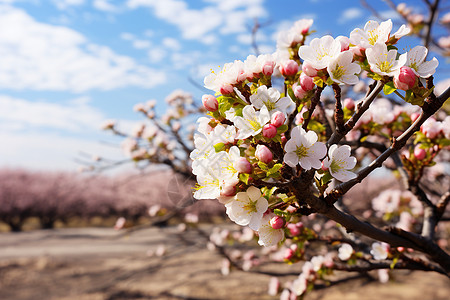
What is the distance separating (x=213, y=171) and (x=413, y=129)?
1.92 feet

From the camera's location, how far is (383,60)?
0.86 m

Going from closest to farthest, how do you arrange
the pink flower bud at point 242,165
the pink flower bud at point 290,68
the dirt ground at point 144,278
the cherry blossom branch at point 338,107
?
the pink flower bud at point 242,165 < the cherry blossom branch at point 338,107 < the pink flower bud at point 290,68 < the dirt ground at point 144,278

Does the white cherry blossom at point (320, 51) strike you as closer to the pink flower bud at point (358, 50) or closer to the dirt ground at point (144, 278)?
the pink flower bud at point (358, 50)

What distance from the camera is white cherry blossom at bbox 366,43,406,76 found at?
84 cm

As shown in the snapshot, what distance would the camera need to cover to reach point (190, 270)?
6.60 metres

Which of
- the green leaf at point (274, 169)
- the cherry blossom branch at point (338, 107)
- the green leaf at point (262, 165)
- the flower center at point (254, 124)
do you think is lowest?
the green leaf at point (274, 169)

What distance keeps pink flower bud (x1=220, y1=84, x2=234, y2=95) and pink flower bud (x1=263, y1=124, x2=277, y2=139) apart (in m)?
0.17

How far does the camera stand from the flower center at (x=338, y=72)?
2.87 feet

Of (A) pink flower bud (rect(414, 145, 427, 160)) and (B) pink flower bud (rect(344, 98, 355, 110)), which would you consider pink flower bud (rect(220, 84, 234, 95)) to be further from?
(A) pink flower bud (rect(414, 145, 427, 160))

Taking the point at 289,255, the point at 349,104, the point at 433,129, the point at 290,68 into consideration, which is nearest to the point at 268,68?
the point at 290,68

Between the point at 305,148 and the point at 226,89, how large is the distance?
0.93 ft

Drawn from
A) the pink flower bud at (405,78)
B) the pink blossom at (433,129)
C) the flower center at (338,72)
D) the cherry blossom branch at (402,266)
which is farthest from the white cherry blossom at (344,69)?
the cherry blossom branch at (402,266)

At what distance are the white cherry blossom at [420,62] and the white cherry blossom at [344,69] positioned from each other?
161 millimetres

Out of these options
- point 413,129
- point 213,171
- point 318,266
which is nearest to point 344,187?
point 413,129
